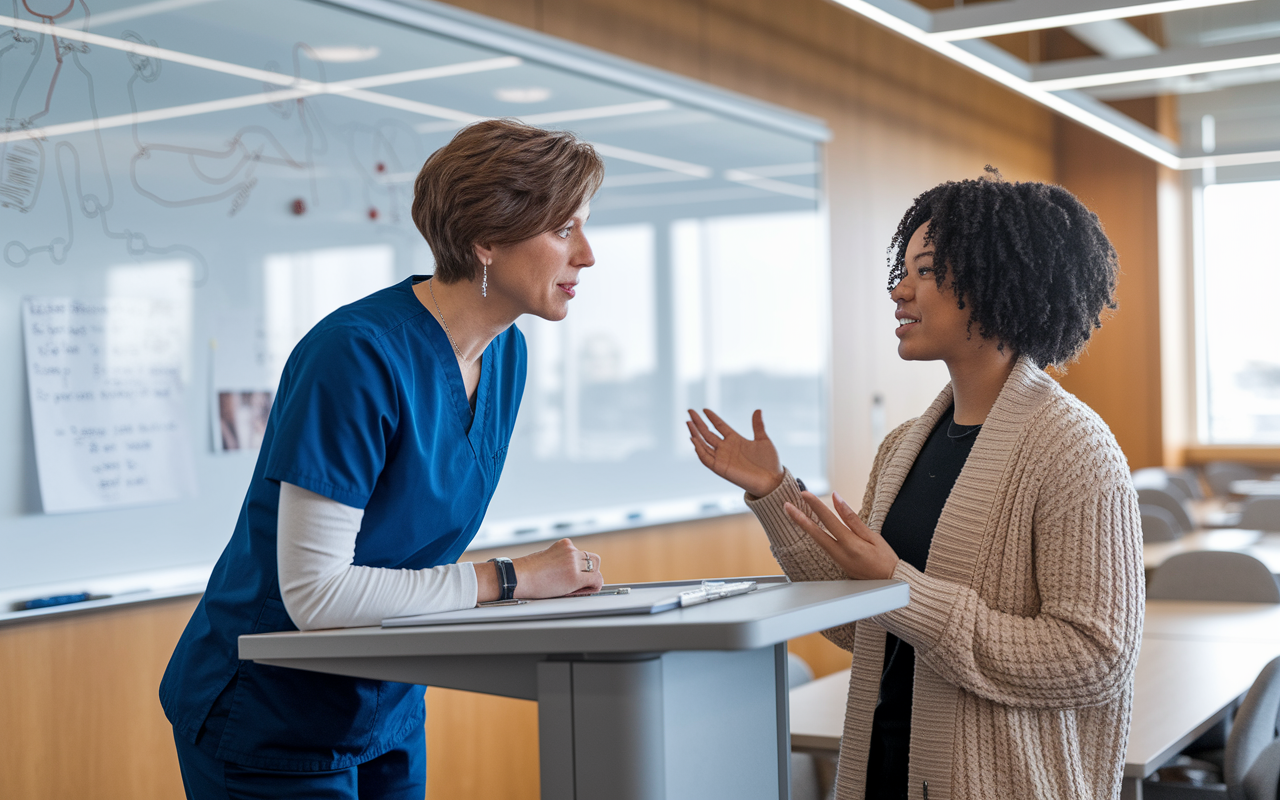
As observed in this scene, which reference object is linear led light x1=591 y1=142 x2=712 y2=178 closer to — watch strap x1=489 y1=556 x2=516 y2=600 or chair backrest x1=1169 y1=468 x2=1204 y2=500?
watch strap x1=489 y1=556 x2=516 y2=600

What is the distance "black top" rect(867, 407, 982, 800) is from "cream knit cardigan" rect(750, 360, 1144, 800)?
8cm

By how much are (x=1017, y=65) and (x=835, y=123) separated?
39.0 inches

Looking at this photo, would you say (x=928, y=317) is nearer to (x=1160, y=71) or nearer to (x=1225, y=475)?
(x=1160, y=71)

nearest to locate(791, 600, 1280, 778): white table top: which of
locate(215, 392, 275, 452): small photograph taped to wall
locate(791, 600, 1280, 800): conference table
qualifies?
locate(791, 600, 1280, 800): conference table

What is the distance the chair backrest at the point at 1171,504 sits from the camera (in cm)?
555

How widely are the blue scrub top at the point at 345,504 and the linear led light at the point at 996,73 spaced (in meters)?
2.47

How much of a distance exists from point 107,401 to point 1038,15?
3.19 m

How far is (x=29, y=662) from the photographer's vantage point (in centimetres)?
232

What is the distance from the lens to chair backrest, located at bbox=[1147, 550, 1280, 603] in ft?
12.3

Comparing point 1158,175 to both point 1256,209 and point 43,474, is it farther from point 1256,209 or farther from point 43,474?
point 43,474

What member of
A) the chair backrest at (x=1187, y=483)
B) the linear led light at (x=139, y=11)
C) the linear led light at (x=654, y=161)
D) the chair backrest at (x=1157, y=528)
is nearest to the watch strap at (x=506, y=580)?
the linear led light at (x=139, y=11)

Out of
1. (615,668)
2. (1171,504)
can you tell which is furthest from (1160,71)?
(615,668)

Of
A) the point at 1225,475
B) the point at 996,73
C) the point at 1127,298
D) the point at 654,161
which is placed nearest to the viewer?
the point at 654,161

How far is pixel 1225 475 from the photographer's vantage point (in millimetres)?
7844
